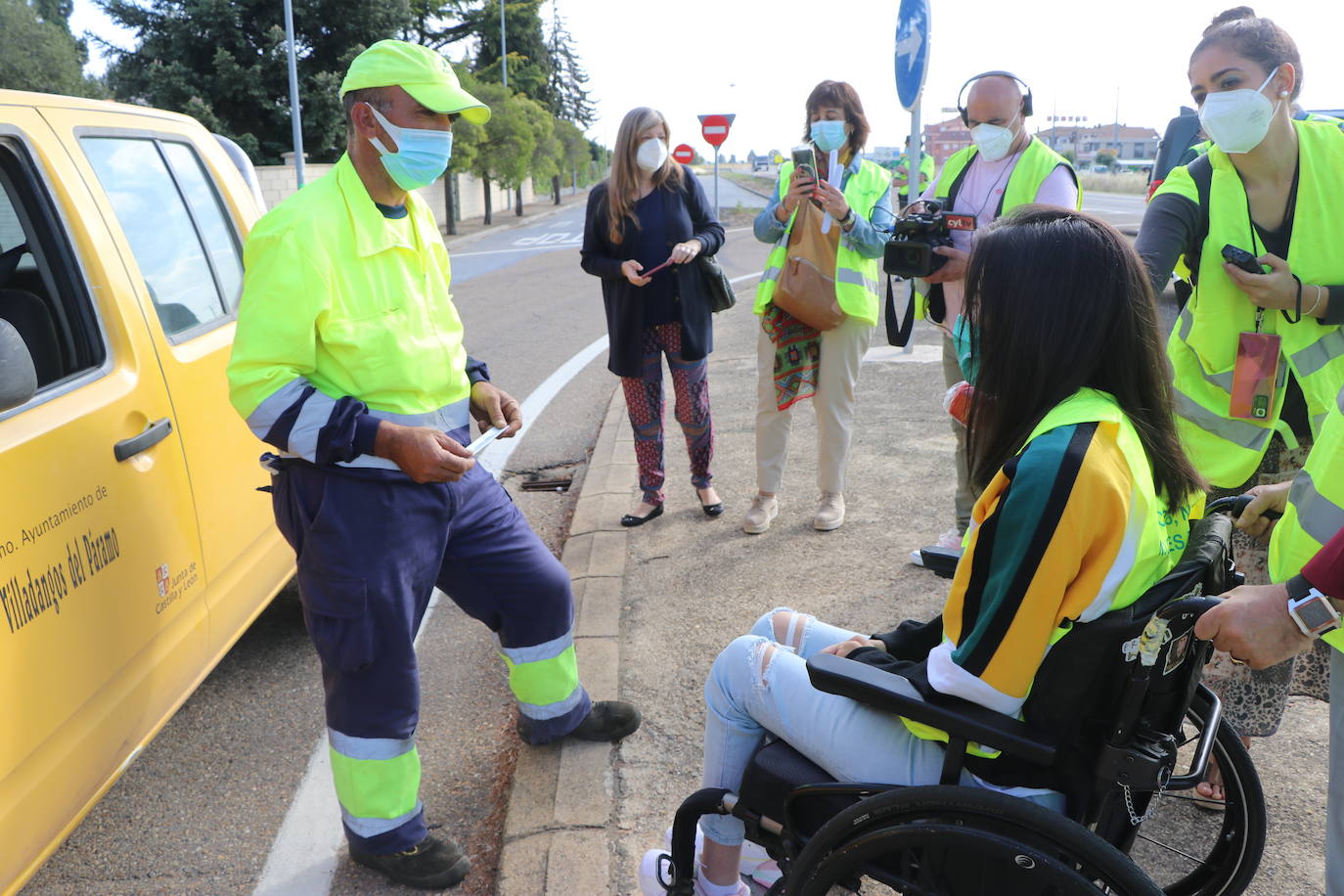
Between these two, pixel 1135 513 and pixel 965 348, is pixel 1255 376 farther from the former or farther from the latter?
pixel 1135 513

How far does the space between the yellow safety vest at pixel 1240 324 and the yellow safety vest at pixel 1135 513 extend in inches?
34.8

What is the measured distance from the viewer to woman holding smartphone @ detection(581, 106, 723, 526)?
479 cm

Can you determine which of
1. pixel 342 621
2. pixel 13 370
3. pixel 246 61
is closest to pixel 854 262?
pixel 342 621

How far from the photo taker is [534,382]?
896 cm

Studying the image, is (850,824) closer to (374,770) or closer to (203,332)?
(374,770)

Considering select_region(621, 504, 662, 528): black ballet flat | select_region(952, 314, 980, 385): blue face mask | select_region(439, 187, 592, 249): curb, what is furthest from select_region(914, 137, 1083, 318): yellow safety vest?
select_region(439, 187, 592, 249): curb

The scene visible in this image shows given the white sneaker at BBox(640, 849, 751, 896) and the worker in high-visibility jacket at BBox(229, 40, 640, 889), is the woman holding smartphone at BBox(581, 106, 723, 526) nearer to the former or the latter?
the worker in high-visibility jacket at BBox(229, 40, 640, 889)

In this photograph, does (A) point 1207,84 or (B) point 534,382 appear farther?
(B) point 534,382

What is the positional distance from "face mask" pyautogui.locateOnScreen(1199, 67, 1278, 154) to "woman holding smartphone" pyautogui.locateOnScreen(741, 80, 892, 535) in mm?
1857

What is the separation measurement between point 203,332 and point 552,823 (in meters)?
1.83

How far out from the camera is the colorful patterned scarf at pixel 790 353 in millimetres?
4793

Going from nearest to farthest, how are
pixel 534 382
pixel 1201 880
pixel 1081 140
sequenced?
pixel 1201 880 → pixel 534 382 → pixel 1081 140

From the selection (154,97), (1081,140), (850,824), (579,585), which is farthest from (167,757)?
(1081,140)

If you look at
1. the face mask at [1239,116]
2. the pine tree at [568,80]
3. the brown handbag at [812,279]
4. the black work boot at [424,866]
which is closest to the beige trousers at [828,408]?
the brown handbag at [812,279]
